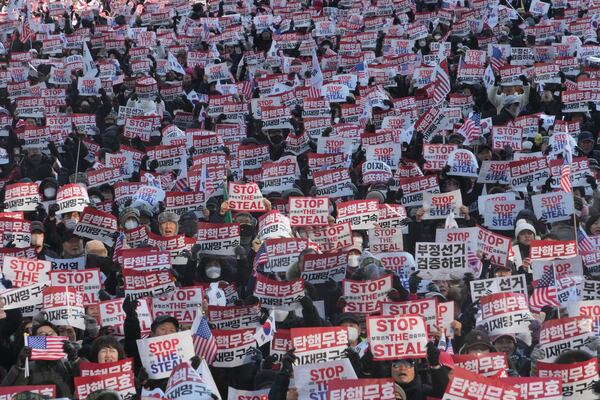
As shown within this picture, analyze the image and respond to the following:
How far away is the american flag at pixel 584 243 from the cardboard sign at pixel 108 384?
490 centimetres

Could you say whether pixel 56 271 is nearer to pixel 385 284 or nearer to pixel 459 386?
pixel 385 284

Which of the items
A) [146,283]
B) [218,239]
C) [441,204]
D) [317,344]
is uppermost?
[441,204]

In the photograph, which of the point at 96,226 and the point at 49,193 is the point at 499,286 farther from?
the point at 49,193

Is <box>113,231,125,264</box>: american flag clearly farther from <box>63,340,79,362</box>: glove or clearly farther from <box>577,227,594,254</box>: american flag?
<box>577,227,594,254</box>: american flag

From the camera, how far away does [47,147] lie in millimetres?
23562

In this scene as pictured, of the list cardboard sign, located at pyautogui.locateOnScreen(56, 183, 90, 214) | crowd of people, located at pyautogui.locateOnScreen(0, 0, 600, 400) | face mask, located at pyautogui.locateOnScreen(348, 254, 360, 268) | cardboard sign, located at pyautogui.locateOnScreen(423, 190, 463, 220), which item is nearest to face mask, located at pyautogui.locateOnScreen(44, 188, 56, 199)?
crowd of people, located at pyautogui.locateOnScreen(0, 0, 600, 400)

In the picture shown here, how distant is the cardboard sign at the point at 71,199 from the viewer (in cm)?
1920

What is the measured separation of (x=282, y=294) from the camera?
14797mm

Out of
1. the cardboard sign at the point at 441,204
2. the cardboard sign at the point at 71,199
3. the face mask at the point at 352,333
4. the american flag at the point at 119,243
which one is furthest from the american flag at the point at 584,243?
the cardboard sign at the point at 71,199

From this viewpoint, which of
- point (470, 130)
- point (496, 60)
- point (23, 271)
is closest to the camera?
point (23, 271)

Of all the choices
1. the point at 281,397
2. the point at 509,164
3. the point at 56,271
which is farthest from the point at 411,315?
the point at 509,164

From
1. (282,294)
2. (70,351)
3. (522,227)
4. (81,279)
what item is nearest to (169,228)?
(81,279)

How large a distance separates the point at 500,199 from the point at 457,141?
3.47 meters

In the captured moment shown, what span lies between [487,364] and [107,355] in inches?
116
